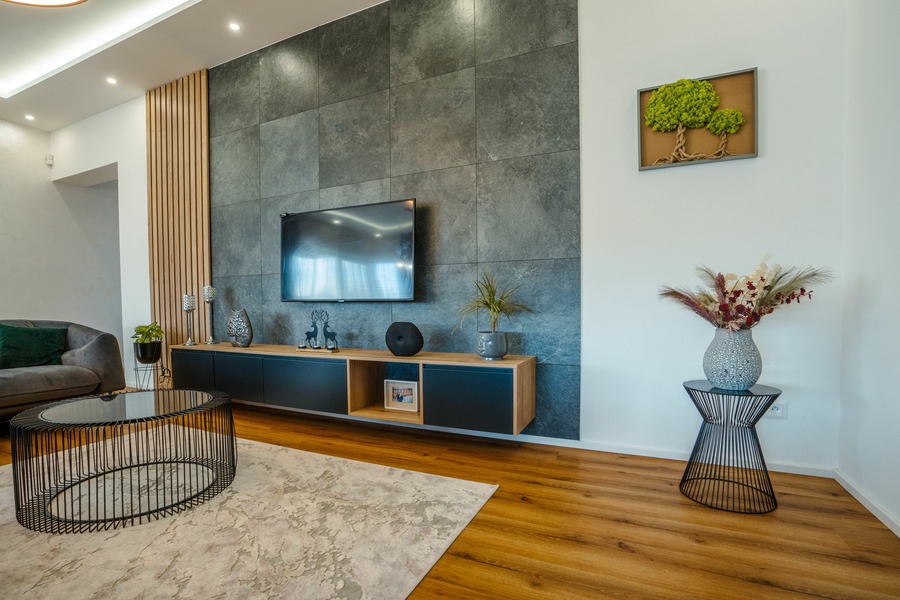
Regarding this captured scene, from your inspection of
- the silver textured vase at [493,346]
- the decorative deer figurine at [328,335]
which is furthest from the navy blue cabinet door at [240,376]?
the silver textured vase at [493,346]

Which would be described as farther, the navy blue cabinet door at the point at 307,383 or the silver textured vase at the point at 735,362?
the navy blue cabinet door at the point at 307,383

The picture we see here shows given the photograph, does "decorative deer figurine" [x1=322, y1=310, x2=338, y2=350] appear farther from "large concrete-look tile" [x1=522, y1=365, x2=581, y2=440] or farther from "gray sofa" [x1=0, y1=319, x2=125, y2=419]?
"gray sofa" [x1=0, y1=319, x2=125, y2=419]

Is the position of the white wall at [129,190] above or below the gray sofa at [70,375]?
above

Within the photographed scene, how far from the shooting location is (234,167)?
Result: 4.05m

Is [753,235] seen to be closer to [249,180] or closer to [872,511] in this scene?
[872,511]

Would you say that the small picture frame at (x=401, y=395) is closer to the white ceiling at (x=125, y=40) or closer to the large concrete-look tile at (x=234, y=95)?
the large concrete-look tile at (x=234, y=95)

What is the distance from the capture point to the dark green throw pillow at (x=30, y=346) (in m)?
3.41

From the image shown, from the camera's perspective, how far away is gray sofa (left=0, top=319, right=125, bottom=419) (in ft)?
9.87

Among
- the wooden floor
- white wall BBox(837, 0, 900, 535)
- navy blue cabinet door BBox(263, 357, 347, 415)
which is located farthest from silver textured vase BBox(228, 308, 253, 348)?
white wall BBox(837, 0, 900, 535)

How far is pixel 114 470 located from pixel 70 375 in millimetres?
1778

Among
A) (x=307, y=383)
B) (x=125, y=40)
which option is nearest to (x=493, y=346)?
(x=307, y=383)

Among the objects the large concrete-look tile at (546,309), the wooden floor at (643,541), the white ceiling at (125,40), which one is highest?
the white ceiling at (125,40)

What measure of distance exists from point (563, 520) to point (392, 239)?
6.85 ft

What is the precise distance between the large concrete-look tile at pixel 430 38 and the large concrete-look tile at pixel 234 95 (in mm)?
1562
